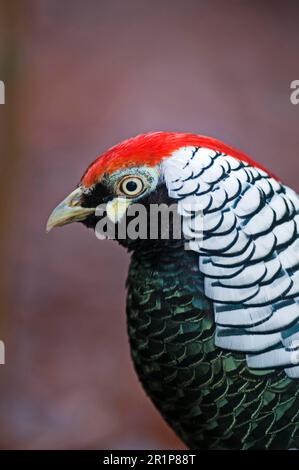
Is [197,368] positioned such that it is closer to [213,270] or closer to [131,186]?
[213,270]

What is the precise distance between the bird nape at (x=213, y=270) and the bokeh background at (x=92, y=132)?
39.3 inches

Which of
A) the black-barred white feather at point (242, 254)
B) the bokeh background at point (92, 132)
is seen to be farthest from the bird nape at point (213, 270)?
the bokeh background at point (92, 132)

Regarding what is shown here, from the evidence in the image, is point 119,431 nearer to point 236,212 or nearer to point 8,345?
point 8,345

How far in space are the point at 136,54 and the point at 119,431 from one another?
159 inches

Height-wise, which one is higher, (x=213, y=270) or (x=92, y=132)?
(x=92, y=132)

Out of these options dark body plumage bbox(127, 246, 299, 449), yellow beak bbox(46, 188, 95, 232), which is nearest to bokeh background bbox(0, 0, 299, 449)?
yellow beak bbox(46, 188, 95, 232)

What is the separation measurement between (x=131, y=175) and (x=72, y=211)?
0.51ft

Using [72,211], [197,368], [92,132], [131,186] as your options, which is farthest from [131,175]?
[92,132]

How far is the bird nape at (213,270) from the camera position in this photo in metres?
1.60

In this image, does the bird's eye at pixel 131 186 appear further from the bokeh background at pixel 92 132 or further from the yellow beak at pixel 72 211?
the bokeh background at pixel 92 132

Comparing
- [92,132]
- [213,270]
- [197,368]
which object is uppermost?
[92,132]

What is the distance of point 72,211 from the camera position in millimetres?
1673

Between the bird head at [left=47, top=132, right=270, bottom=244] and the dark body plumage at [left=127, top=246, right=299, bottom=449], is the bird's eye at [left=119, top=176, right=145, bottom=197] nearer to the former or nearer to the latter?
the bird head at [left=47, top=132, right=270, bottom=244]
